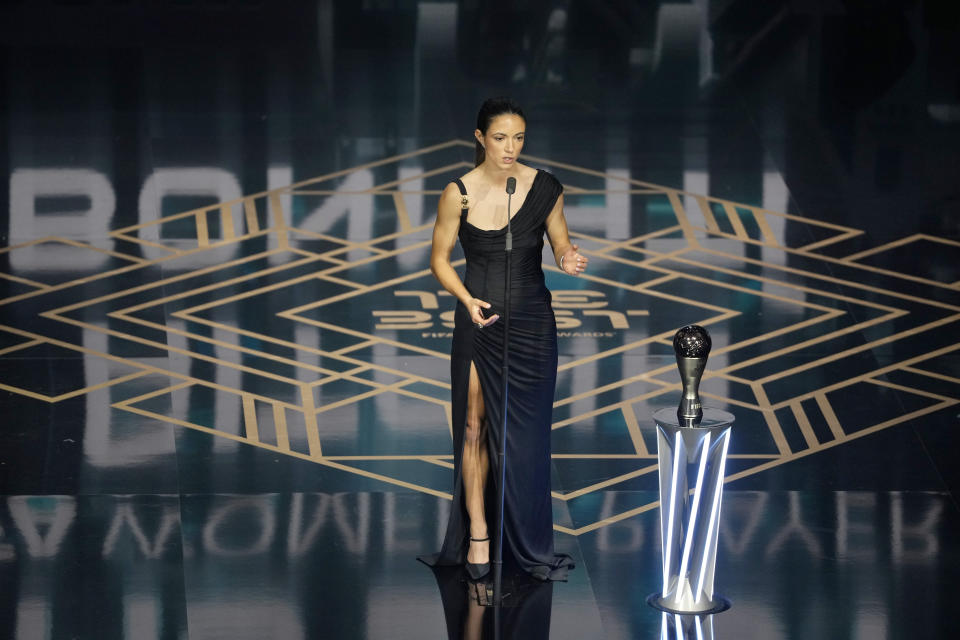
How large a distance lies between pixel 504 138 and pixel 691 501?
1.25 m

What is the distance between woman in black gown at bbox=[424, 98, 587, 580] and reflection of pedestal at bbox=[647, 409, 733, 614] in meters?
0.43

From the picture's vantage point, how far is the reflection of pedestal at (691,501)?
218 inches

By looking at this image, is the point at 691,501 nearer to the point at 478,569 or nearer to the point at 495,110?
the point at 478,569

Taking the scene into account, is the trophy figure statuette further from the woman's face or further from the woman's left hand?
the woman's face

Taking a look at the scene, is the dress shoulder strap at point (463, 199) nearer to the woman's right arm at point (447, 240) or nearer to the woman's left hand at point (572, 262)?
the woman's right arm at point (447, 240)

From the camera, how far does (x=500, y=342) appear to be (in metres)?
5.75

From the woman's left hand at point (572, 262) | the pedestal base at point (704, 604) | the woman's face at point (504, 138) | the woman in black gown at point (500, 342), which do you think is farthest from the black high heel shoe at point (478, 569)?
the woman's face at point (504, 138)

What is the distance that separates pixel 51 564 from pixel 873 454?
3.15m

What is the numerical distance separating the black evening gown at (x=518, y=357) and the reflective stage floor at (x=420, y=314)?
1.23ft

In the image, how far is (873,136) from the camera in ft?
37.7


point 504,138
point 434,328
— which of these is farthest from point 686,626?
point 434,328

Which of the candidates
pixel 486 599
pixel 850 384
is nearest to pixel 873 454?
pixel 850 384

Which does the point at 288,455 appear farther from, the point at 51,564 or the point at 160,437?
the point at 51,564

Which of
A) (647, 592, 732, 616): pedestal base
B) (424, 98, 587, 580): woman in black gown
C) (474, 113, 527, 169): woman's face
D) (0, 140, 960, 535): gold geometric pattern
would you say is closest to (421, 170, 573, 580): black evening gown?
(424, 98, 587, 580): woman in black gown
